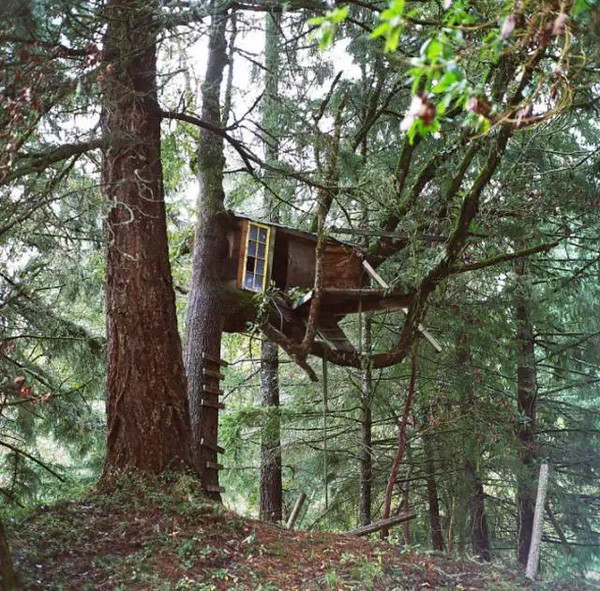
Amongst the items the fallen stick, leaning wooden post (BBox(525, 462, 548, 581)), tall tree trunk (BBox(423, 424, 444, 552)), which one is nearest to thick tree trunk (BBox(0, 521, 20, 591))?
the fallen stick

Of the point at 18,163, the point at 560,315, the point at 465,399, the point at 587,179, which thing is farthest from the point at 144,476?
the point at 560,315

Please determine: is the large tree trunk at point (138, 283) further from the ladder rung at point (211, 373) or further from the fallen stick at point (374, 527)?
the fallen stick at point (374, 527)

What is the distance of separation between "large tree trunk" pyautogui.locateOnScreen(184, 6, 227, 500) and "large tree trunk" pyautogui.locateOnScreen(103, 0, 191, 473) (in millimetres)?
1132

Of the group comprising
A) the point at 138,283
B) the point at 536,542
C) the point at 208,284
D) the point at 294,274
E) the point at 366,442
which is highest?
the point at 294,274

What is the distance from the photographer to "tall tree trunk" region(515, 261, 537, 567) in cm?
967

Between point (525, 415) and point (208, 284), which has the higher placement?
point (208, 284)

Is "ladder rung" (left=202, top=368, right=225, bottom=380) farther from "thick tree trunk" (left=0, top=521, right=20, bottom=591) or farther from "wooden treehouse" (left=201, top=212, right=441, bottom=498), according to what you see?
"thick tree trunk" (left=0, top=521, right=20, bottom=591)

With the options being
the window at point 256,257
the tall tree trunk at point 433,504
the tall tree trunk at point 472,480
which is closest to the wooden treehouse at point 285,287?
the window at point 256,257

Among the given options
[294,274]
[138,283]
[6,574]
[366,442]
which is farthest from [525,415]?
[6,574]

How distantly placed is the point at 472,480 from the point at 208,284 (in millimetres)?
5779

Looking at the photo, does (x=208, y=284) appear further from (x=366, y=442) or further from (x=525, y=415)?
(x=525, y=415)

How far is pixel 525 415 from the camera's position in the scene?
9789 mm

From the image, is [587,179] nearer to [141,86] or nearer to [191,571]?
[141,86]

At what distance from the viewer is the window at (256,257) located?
741 cm
